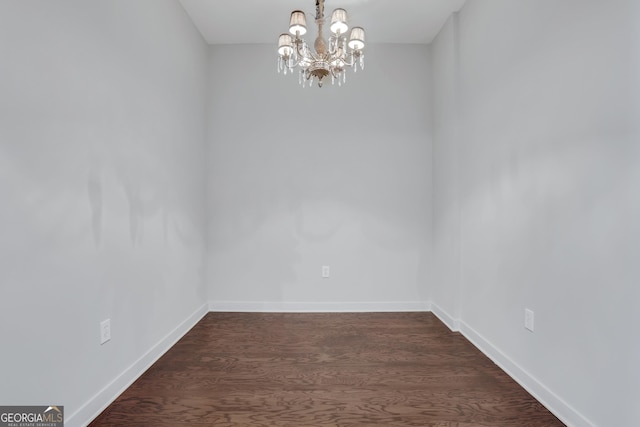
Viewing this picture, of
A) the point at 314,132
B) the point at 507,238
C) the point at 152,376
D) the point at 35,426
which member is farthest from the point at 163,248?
the point at 507,238

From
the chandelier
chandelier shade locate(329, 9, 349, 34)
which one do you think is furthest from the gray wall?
chandelier shade locate(329, 9, 349, 34)

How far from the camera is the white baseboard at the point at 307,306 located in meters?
3.60

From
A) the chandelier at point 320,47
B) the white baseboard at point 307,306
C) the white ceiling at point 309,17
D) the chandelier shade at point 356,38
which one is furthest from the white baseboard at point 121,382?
the white ceiling at point 309,17

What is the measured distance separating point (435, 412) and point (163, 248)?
2.12 m

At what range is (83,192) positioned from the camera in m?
1.70

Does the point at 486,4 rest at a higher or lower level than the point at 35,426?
higher

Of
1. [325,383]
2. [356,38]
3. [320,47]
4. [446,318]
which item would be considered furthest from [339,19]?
[446,318]

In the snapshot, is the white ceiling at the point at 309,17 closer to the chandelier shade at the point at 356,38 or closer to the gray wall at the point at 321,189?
the gray wall at the point at 321,189

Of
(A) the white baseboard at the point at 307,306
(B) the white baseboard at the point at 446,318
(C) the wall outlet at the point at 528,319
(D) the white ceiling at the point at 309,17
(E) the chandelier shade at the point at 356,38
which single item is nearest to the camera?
(C) the wall outlet at the point at 528,319

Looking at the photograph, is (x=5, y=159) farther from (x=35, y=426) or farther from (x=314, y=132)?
(x=314, y=132)

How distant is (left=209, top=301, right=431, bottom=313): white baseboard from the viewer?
3.60 meters

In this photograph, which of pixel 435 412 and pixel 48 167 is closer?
pixel 48 167

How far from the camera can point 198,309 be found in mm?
3344

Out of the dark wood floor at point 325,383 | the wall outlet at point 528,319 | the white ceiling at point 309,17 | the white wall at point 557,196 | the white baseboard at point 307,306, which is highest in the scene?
the white ceiling at point 309,17
